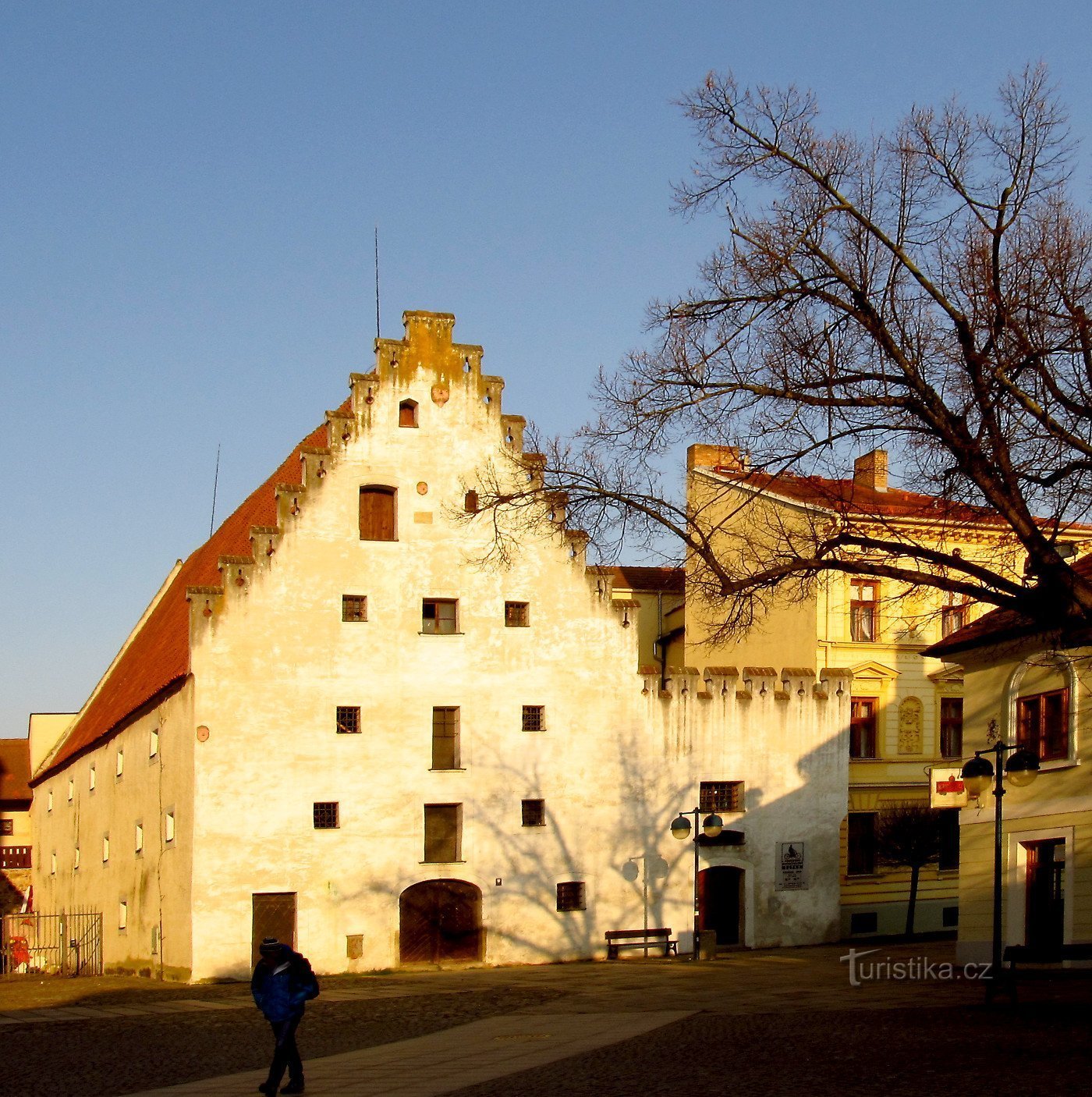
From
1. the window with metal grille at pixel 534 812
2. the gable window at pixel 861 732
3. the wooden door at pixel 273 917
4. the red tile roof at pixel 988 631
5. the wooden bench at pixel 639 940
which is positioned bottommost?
the wooden bench at pixel 639 940

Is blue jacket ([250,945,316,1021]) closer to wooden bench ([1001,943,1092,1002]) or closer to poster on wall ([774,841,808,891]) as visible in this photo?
wooden bench ([1001,943,1092,1002])

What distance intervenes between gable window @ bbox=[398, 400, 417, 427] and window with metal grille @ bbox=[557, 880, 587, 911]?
38.1 feet

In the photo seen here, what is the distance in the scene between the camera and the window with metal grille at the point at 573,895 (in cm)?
3769

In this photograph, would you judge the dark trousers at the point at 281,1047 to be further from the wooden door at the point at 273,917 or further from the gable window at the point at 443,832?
the gable window at the point at 443,832

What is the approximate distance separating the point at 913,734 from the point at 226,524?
75.6ft

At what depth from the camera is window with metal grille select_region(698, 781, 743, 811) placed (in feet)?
128

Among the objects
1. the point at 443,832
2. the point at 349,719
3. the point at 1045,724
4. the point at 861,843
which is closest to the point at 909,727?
the point at 861,843

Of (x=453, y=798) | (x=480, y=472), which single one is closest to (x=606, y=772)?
(x=453, y=798)

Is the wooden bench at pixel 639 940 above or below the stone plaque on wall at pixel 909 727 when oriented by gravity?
below

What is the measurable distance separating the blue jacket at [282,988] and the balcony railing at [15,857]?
165 feet

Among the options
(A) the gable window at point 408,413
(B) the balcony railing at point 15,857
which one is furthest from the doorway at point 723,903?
(B) the balcony railing at point 15,857

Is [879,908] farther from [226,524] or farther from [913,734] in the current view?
[226,524]

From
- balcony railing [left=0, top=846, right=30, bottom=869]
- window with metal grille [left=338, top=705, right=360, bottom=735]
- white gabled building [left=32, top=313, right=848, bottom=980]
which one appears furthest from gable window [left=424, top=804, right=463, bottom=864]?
balcony railing [left=0, top=846, right=30, bottom=869]

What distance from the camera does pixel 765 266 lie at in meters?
17.9
